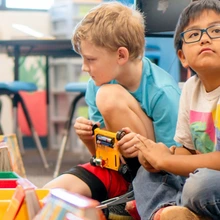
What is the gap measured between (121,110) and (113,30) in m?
0.23

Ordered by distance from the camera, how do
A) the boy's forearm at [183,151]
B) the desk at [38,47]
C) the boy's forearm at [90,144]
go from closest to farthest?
1. the boy's forearm at [183,151]
2. the boy's forearm at [90,144]
3. the desk at [38,47]

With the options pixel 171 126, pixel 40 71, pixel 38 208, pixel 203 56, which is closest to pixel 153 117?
pixel 171 126

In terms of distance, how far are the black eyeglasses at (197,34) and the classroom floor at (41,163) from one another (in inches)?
50.3

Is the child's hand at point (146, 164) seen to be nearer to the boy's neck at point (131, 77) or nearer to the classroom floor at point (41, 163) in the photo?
the boy's neck at point (131, 77)

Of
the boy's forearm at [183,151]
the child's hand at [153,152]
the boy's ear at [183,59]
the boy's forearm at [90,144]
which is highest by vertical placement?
the boy's ear at [183,59]

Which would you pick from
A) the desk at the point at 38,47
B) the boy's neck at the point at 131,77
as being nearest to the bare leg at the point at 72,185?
the boy's neck at the point at 131,77

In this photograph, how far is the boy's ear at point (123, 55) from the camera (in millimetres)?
1425

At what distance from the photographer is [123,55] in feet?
4.70

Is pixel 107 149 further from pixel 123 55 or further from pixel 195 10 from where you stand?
pixel 195 10

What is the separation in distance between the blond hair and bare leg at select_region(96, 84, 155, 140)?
0.12 m

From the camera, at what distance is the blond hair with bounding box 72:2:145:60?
1.41 meters

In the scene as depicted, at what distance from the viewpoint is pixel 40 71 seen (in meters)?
4.05

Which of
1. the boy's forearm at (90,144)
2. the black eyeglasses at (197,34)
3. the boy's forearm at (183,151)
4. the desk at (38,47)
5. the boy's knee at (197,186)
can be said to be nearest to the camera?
the boy's knee at (197,186)

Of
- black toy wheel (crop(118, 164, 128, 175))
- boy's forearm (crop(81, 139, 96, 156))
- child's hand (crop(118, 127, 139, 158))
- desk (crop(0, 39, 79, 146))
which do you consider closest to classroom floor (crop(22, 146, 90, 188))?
desk (crop(0, 39, 79, 146))
